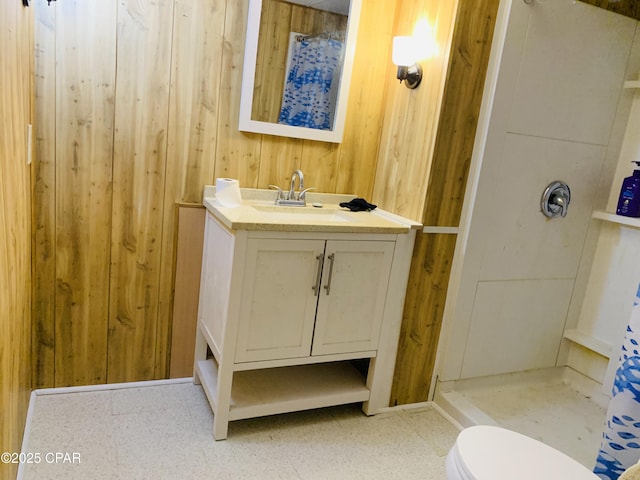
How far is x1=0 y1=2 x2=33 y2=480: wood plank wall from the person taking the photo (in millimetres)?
1145

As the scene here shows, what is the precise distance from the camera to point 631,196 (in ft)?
8.45

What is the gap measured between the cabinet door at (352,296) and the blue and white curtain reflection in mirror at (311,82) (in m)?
0.74

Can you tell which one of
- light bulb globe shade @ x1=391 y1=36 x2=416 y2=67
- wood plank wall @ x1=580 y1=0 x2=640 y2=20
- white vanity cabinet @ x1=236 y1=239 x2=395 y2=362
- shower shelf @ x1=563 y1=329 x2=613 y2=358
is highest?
wood plank wall @ x1=580 y1=0 x2=640 y2=20

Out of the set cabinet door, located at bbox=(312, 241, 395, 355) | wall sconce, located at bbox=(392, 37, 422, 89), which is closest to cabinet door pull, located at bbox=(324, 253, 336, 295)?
cabinet door, located at bbox=(312, 241, 395, 355)

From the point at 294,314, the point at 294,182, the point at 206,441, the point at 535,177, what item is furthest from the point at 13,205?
the point at 535,177

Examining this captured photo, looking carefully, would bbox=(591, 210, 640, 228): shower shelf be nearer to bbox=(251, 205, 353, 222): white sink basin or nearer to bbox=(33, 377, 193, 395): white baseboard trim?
bbox=(251, 205, 353, 222): white sink basin

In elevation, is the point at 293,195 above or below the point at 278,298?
above

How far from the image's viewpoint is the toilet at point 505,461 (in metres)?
1.41

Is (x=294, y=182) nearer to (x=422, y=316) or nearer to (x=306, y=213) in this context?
(x=306, y=213)

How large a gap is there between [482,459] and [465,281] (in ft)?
3.83

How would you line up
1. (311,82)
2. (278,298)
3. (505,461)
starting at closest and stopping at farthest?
(505,461), (278,298), (311,82)

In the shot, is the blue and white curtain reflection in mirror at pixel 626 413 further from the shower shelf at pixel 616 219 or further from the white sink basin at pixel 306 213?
the white sink basin at pixel 306 213

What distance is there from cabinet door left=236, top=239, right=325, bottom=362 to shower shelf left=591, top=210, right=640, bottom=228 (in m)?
1.70

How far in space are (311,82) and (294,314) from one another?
1.18 metres
